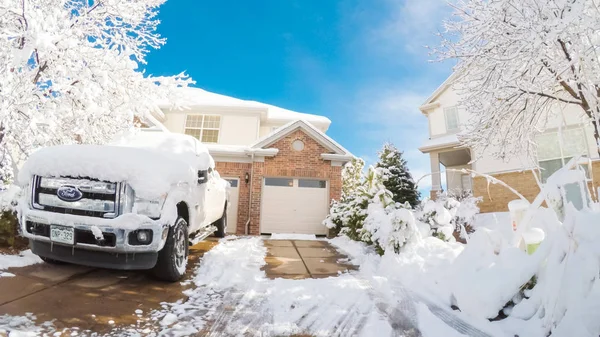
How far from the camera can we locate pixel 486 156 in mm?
11844

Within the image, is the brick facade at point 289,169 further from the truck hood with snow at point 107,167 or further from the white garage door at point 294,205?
the truck hood with snow at point 107,167

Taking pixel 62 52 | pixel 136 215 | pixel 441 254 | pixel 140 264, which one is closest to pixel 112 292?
pixel 140 264

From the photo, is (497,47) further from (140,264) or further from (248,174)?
(248,174)

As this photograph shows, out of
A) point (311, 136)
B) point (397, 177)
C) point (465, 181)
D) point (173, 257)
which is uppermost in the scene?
point (311, 136)

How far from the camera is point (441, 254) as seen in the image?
4695 millimetres

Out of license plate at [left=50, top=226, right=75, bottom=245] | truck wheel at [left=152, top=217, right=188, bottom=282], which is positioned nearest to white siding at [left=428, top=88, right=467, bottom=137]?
truck wheel at [left=152, top=217, right=188, bottom=282]

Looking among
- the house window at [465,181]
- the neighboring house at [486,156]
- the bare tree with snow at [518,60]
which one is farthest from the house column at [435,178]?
the bare tree with snow at [518,60]

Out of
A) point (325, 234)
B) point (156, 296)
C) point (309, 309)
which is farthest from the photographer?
point (325, 234)

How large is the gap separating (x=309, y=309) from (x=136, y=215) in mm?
2171

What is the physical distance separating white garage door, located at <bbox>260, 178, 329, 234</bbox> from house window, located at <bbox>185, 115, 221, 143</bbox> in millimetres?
4656

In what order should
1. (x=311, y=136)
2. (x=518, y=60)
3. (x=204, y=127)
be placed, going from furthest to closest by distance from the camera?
(x=204, y=127), (x=311, y=136), (x=518, y=60)

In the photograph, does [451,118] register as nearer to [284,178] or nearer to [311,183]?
[311,183]

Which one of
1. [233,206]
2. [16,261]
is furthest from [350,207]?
[16,261]

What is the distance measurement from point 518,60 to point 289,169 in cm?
828
